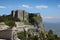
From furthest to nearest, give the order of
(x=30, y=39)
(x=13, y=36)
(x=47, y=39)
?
(x=47, y=39) → (x=30, y=39) → (x=13, y=36)

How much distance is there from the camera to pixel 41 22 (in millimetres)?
17766

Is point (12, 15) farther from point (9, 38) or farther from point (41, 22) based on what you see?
point (9, 38)

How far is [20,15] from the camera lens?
1725cm

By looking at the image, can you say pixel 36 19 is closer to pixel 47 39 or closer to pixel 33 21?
pixel 33 21

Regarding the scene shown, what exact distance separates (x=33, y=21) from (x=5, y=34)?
347 inches

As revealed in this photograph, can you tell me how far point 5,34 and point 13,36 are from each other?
38cm

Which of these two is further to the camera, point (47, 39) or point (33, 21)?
point (33, 21)

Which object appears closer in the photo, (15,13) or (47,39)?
(47,39)

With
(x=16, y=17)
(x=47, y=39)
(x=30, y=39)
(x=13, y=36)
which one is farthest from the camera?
(x=16, y=17)

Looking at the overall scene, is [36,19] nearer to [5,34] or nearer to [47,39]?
[47,39]

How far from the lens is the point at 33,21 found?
17.1 m

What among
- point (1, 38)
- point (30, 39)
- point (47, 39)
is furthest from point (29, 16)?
point (1, 38)

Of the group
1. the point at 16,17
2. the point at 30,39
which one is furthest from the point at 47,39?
the point at 16,17

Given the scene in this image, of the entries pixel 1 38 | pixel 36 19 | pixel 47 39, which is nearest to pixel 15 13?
pixel 36 19
